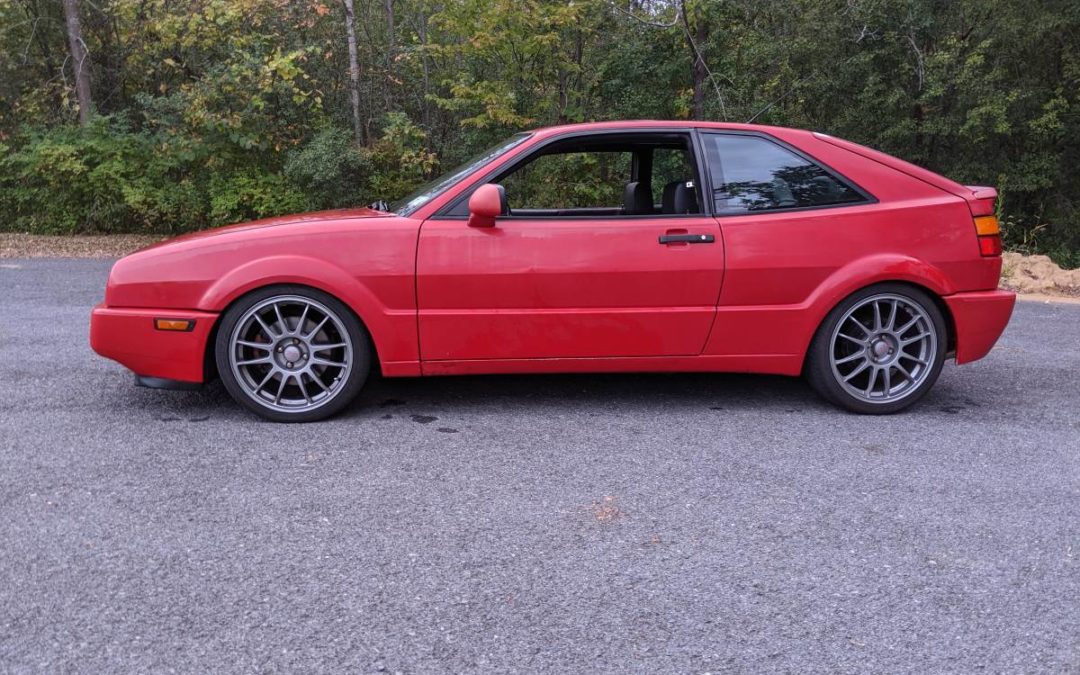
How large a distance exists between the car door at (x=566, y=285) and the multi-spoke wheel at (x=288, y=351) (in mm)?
378

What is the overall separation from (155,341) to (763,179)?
10.6ft

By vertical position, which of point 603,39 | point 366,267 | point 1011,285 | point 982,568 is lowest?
point 1011,285

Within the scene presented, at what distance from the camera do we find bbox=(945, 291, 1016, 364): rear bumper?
483 centimetres

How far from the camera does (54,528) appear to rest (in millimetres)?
3287

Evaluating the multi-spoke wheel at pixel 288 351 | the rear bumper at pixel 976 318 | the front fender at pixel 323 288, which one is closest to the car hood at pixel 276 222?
the front fender at pixel 323 288

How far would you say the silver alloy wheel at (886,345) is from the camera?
15.9 ft

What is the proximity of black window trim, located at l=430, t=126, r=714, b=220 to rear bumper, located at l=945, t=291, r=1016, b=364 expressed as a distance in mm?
1391

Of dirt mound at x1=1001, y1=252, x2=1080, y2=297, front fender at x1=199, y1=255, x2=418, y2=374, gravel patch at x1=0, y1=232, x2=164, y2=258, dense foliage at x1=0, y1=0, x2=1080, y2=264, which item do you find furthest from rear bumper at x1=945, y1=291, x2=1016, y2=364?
gravel patch at x1=0, y1=232, x2=164, y2=258

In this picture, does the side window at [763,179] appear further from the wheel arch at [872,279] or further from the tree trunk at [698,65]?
the tree trunk at [698,65]

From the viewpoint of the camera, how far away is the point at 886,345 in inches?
193

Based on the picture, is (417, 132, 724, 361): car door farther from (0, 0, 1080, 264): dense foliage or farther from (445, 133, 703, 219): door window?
(0, 0, 1080, 264): dense foliage

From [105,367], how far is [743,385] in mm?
3926

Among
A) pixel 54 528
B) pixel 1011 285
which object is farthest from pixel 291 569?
pixel 1011 285

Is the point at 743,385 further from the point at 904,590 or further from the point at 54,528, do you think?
the point at 54,528
